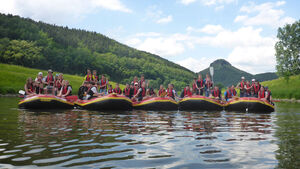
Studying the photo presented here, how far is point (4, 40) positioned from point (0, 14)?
42.4 meters

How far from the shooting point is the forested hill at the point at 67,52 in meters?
81.4

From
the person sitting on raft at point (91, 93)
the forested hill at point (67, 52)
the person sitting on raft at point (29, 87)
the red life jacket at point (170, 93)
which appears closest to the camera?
the person sitting on raft at point (29, 87)

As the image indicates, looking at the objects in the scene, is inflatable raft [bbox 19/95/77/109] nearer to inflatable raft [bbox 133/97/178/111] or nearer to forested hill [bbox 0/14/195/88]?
inflatable raft [bbox 133/97/178/111]

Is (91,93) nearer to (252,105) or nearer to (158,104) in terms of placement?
(158,104)

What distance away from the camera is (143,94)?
18328 millimetres

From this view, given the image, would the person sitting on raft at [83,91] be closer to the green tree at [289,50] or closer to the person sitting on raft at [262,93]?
the person sitting on raft at [262,93]

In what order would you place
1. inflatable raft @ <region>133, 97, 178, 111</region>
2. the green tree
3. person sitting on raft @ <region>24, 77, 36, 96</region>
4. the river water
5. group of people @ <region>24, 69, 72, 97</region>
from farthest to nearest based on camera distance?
the green tree
inflatable raft @ <region>133, 97, 178, 111</region>
group of people @ <region>24, 69, 72, 97</region>
person sitting on raft @ <region>24, 77, 36, 96</region>
the river water

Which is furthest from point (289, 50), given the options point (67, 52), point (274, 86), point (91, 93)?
point (67, 52)

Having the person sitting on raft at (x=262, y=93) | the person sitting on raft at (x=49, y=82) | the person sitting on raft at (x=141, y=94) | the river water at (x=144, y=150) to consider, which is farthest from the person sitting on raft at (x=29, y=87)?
the person sitting on raft at (x=262, y=93)

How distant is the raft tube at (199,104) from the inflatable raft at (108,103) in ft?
11.8

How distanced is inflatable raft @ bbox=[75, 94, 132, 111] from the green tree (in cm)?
4948

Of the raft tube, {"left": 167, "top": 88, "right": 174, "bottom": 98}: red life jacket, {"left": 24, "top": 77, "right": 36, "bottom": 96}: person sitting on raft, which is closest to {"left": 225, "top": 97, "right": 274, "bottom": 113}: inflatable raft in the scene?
the raft tube

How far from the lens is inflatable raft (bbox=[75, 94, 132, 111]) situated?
1499cm

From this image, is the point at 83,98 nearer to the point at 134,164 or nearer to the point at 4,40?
the point at 134,164
